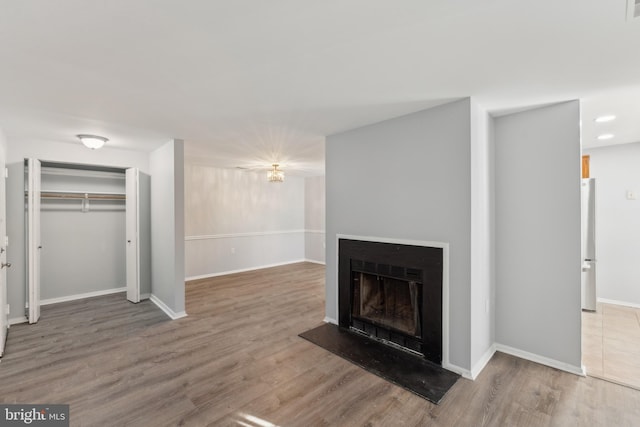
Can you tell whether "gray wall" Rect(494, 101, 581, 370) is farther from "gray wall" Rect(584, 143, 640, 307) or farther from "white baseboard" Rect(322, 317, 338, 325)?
"gray wall" Rect(584, 143, 640, 307)

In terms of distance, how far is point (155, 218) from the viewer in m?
4.55

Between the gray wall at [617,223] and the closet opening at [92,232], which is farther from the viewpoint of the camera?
the closet opening at [92,232]

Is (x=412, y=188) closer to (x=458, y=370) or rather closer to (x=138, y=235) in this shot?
(x=458, y=370)

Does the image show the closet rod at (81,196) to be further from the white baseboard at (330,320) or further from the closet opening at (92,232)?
the white baseboard at (330,320)

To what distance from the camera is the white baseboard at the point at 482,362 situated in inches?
96.9

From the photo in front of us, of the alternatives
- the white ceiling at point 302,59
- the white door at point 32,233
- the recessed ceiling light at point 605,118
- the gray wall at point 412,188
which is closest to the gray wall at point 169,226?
the white ceiling at point 302,59

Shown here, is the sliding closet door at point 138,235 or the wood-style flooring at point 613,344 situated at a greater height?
the sliding closet door at point 138,235

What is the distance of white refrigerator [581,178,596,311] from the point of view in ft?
12.8

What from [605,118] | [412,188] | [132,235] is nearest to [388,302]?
[412,188]

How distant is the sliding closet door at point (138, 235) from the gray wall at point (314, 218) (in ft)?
13.7

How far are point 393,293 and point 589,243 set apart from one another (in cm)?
317

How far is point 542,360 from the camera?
2668mm

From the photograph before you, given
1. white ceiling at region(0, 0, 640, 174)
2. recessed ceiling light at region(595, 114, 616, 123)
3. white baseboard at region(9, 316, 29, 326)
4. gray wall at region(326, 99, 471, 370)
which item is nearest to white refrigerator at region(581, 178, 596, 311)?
white ceiling at region(0, 0, 640, 174)

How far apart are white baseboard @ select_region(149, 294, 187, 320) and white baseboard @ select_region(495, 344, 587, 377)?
12.9 ft
